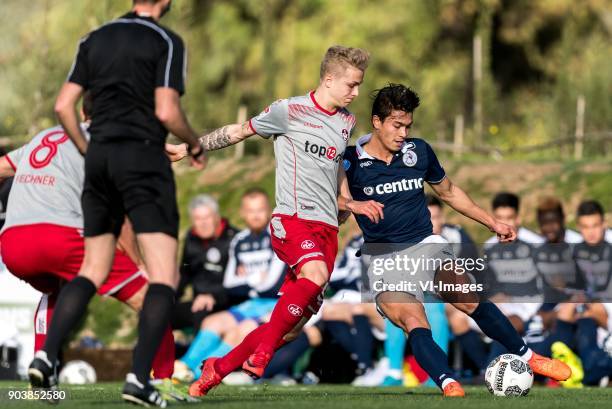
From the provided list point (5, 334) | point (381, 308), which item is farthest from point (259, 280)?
point (381, 308)

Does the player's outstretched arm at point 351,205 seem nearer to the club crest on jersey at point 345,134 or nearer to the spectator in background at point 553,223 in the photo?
the club crest on jersey at point 345,134

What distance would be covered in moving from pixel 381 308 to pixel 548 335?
13.0ft

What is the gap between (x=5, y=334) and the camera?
13703mm

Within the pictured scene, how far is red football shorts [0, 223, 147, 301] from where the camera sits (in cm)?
764

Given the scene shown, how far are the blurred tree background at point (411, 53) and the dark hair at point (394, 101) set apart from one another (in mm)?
14662

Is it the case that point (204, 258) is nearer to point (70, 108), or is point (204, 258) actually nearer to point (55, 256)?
point (55, 256)

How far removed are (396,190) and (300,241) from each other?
93 cm

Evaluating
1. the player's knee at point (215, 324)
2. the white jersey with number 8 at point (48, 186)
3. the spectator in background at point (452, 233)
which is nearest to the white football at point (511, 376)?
the white jersey with number 8 at point (48, 186)

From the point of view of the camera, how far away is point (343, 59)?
842 cm

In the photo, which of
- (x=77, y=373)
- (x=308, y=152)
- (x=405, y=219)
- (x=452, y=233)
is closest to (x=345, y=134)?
(x=308, y=152)

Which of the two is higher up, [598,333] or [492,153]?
[492,153]

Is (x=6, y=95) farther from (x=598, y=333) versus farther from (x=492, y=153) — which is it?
(x=598, y=333)

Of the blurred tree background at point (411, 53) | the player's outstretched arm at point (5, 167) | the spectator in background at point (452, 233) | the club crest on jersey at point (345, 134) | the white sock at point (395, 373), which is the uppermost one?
the blurred tree background at point (411, 53)

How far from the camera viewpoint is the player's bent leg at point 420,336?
8.25 meters
